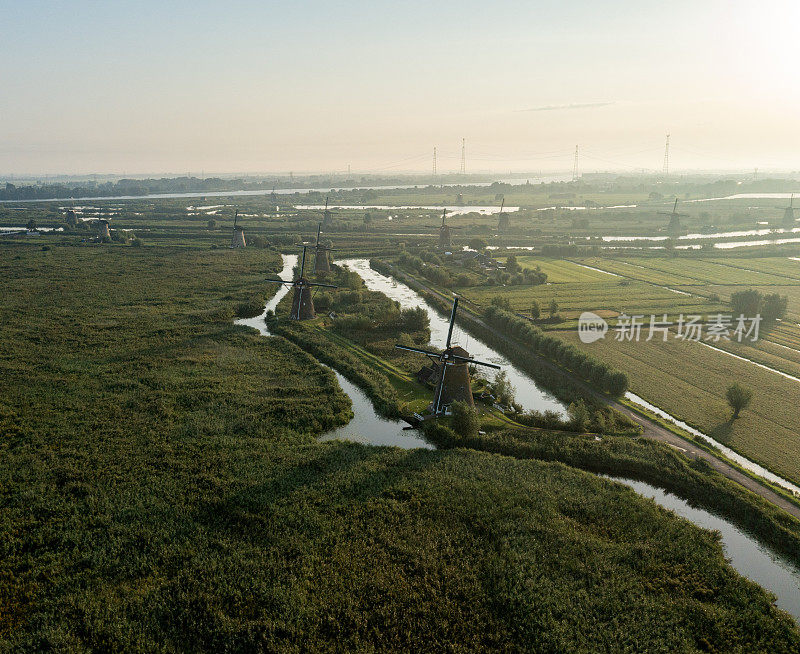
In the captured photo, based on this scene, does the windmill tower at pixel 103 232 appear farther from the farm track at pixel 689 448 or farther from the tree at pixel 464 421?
the tree at pixel 464 421

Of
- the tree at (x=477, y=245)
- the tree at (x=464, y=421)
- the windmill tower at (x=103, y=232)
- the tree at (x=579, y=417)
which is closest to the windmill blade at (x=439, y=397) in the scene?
the tree at (x=464, y=421)

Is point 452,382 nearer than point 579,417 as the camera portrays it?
No

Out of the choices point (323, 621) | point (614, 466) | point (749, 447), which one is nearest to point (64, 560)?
point (323, 621)

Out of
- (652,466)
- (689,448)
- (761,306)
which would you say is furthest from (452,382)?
(761,306)

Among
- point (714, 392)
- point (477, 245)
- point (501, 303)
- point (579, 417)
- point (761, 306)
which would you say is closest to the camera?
point (579, 417)

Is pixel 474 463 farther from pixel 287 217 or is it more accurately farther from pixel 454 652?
pixel 287 217

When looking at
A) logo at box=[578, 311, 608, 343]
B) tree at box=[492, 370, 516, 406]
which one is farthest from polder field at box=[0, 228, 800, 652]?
logo at box=[578, 311, 608, 343]

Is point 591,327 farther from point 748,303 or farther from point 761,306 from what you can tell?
point 761,306
